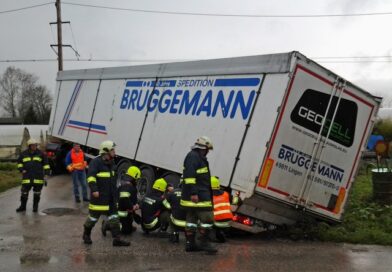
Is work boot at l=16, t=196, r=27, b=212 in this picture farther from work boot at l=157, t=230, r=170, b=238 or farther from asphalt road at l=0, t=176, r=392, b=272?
work boot at l=157, t=230, r=170, b=238

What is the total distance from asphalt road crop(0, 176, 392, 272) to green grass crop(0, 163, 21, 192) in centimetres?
644

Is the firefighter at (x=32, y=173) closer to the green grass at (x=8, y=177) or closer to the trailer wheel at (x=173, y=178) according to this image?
the trailer wheel at (x=173, y=178)

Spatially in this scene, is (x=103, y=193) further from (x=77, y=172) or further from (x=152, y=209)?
(x=77, y=172)

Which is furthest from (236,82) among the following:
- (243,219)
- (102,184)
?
(102,184)

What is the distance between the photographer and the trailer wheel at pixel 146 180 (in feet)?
36.9

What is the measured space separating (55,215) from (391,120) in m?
25.4

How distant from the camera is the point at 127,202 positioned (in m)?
8.59

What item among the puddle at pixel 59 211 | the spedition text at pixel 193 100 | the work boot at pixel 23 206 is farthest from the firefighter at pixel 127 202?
the work boot at pixel 23 206

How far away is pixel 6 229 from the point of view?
29.9 feet

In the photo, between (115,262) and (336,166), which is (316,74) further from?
(115,262)

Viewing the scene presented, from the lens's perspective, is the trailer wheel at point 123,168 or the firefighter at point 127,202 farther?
the trailer wheel at point 123,168

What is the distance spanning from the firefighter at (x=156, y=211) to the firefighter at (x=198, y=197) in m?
1.18

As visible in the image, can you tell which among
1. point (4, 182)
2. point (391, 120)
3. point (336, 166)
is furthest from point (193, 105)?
point (391, 120)

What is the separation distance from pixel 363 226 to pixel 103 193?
15.7 feet
